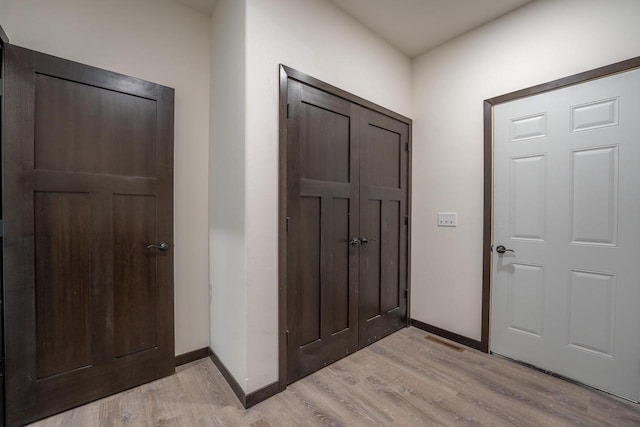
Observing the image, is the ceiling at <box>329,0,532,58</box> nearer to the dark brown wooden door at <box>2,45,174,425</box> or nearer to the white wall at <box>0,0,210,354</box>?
the white wall at <box>0,0,210,354</box>

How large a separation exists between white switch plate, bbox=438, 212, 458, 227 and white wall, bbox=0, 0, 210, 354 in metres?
2.19

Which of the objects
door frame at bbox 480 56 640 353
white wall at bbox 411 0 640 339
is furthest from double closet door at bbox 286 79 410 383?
door frame at bbox 480 56 640 353

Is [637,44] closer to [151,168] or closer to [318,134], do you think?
[318,134]

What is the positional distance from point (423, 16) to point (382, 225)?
1815mm

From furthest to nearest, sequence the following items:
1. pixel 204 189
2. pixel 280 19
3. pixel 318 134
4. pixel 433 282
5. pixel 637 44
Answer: pixel 433 282, pixel 204 189, pixel 318 134, pixel 280 19, pixel 637 44

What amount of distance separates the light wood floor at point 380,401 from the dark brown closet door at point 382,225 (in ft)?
1.62

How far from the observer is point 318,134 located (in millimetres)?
2111

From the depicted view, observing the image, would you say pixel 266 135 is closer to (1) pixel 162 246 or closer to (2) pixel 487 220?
(1) pixel 162 246

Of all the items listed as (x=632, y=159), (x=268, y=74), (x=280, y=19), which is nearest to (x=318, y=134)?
(x=268, y=74)

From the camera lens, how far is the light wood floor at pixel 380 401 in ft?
5.31

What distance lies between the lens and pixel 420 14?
230 centimetres

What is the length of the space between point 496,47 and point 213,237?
9.37ft

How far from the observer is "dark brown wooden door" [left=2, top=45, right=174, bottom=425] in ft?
5.06

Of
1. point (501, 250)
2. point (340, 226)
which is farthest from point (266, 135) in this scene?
point (501, 250)
